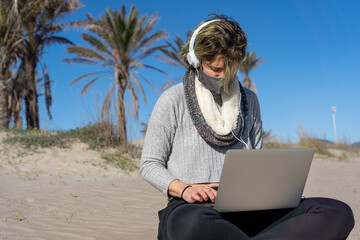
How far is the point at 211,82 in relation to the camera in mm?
2082

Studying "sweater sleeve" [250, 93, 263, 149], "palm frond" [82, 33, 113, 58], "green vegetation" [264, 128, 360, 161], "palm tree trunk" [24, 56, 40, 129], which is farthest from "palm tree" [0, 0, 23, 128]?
"sweater sleeve" [250, 93, 263, 149]

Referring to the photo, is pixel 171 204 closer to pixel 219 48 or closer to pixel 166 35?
pixel 219 48

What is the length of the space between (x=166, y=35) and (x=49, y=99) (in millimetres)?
6020

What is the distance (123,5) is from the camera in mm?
14203

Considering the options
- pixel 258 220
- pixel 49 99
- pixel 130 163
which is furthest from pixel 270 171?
pixel 49 99

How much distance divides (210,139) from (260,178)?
474 millimetres

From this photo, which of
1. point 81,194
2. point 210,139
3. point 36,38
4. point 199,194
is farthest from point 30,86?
point 199,194

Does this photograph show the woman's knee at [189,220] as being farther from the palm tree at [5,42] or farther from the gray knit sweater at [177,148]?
the palm tree at [5,42]

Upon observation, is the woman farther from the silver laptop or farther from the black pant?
the silver laptop

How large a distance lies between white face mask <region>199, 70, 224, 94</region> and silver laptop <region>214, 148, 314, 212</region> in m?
0.65

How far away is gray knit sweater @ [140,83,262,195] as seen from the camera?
1991 millimetres

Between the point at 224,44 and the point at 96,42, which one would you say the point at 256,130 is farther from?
the point at 96,42

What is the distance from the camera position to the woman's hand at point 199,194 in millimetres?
1681

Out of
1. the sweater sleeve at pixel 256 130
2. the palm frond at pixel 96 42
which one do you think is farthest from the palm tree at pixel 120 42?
the sweater sleeve at pixel 256 130
